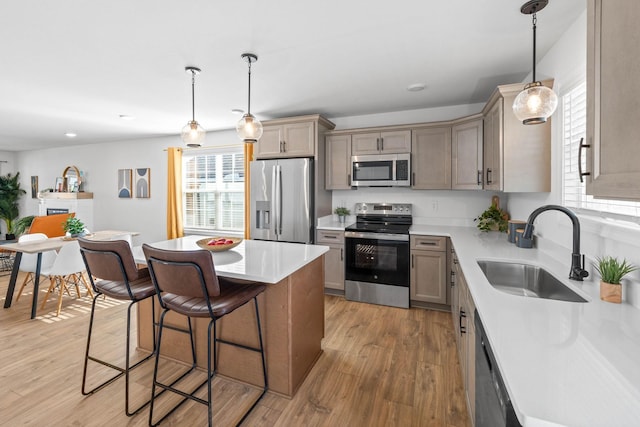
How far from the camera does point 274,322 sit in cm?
194

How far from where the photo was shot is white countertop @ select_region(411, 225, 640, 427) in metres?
0.64

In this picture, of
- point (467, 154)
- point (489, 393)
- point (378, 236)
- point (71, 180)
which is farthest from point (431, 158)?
point (71, 180)

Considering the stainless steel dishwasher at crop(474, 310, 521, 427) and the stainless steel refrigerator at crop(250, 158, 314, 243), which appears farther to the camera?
the stainless steel refrigerator at crop(250, 158, 314, 243)

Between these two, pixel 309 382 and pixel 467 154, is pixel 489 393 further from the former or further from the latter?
pixel 467 154

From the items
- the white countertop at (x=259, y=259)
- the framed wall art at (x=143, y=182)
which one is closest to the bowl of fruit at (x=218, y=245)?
the white countertop at (x=259, y=259)

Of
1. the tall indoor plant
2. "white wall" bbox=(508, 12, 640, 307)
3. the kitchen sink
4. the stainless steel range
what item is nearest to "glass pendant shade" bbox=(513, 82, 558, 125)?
"white wall" bbox=(508, 12, 640, 307)

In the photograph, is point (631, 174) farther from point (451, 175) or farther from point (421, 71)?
point (451, 175)

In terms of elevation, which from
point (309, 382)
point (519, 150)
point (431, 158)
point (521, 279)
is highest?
point (431, 158)

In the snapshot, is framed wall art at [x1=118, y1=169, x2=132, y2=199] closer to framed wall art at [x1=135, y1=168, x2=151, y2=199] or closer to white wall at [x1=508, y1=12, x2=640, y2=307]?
framed wall art at [x1=135, y1=168, x2=151, y2=199]

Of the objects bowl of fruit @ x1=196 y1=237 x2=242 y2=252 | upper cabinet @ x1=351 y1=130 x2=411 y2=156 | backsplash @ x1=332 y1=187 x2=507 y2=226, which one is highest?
upper cabinet @ x1=351 y1=130 x2=411 y2=156

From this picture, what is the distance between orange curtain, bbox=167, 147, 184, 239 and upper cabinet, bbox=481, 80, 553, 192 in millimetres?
4813

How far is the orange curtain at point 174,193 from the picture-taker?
519 centimetres

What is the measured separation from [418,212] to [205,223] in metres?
3.65

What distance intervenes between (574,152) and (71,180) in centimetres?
824
